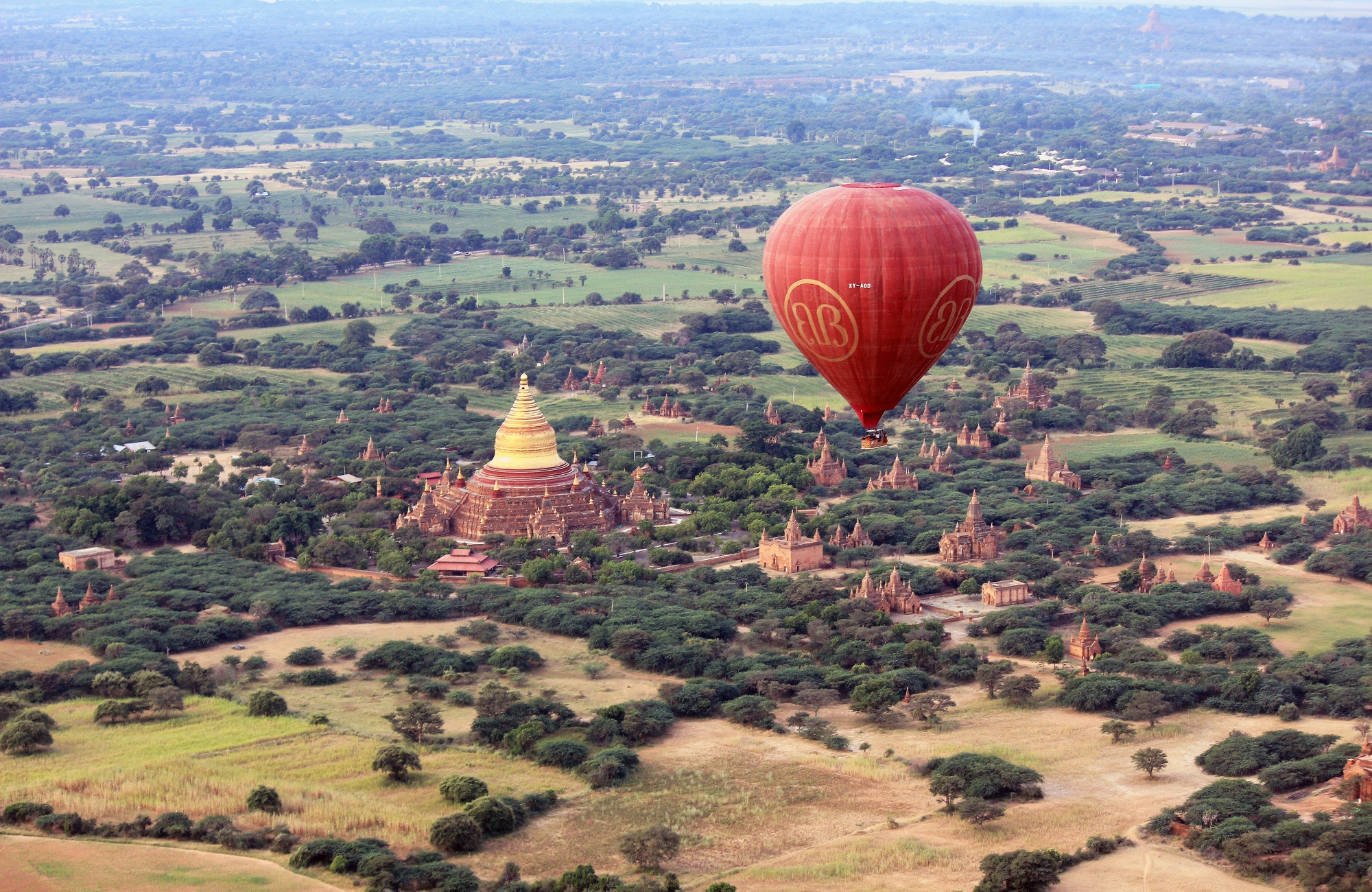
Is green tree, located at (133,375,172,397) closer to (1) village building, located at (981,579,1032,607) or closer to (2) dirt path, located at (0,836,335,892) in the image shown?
(1) village building, located at (981,579,1032,607)

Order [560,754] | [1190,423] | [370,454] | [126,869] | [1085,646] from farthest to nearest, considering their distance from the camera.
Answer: [1190,423]
[370,454]
[1085,646]
[560,754]
[126,869]

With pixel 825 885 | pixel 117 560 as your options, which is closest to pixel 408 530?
pixel 117 560

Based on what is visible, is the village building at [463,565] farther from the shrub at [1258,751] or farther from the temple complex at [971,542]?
the shrub at [1258,751]

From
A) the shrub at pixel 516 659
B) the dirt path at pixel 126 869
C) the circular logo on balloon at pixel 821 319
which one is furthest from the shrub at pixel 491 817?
the circular logo on balloon at pixel 821 319

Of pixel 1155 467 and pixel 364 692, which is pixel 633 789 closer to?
pixel 364 692

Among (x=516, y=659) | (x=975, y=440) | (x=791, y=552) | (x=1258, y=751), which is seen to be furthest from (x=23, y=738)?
(x=975, y=440)

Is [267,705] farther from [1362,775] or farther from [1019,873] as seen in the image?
[1362,775]
